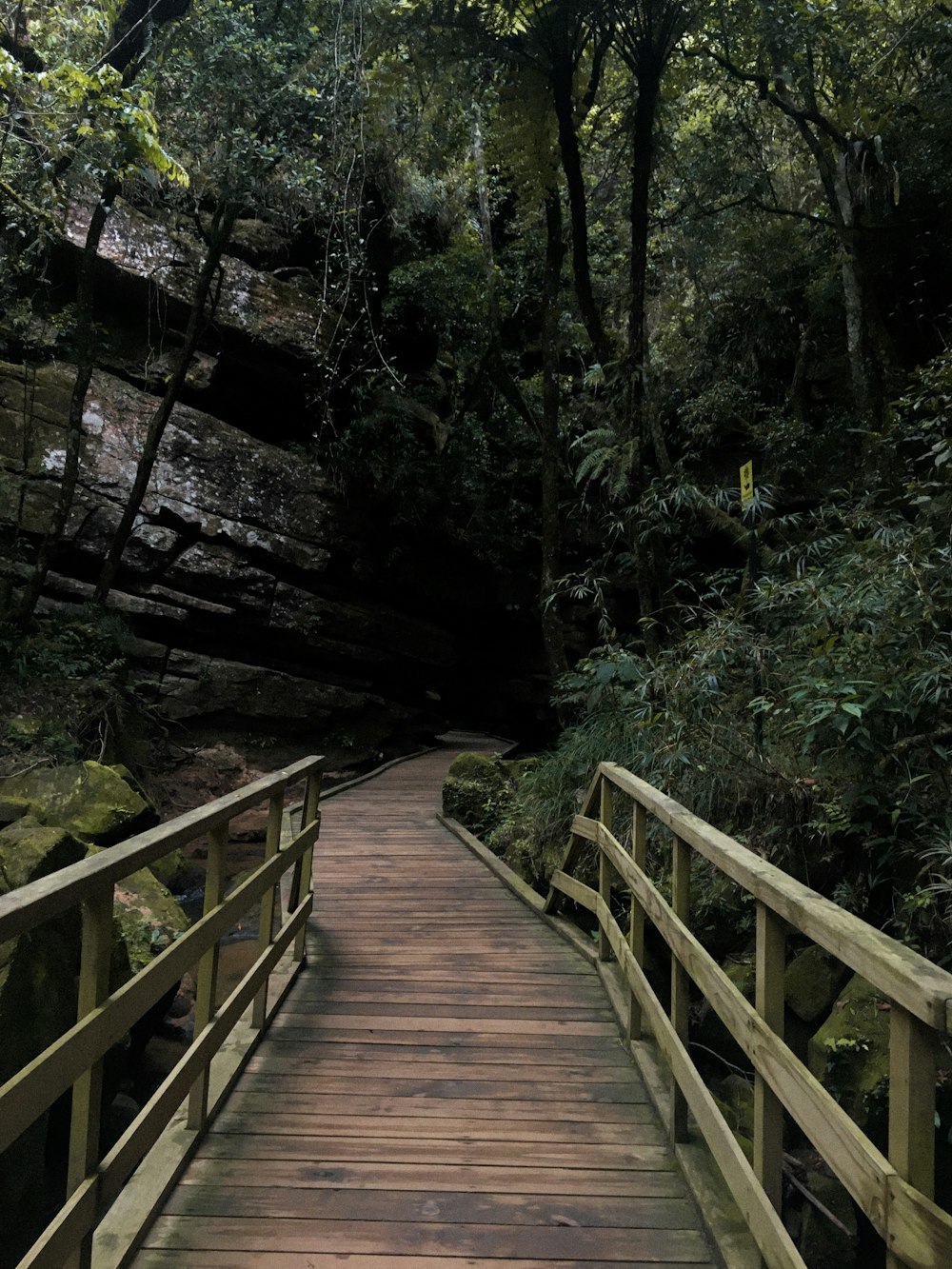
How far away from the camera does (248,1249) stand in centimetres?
218

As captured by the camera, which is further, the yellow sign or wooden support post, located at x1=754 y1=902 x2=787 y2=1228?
the yellow sign

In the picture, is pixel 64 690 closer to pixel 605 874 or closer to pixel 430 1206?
pixel 605 874

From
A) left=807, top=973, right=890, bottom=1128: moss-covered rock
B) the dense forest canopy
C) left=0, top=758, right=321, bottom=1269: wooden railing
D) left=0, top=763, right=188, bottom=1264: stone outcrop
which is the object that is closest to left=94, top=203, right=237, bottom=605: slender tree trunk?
the dense forest canopy

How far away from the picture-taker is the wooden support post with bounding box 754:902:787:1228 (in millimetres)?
1925

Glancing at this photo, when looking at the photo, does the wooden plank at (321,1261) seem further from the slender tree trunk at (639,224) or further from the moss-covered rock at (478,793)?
the slender tree trunk at (639,224)

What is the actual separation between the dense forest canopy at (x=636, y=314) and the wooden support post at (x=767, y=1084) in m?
2.03

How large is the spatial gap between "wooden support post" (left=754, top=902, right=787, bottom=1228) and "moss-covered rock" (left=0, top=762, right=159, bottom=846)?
5.83 m

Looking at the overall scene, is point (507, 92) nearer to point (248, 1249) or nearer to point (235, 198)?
point (235, 198)

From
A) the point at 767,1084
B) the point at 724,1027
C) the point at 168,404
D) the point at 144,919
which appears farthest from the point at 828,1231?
the point at 168,404

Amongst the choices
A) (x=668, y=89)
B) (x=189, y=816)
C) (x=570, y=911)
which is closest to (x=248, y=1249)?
(x=189, y=816)

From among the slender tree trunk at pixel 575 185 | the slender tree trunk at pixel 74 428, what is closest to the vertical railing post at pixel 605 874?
the slender tree trunk at pixel 575 185

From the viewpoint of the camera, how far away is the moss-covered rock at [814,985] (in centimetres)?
439

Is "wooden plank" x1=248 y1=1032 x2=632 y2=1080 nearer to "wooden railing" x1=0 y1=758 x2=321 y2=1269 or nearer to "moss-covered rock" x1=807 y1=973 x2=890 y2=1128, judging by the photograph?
"wooden railing" x1=0 y1=758 x2=321 y2=1269

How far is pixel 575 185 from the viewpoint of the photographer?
322 inches
